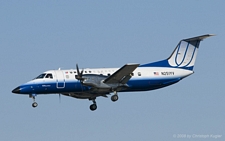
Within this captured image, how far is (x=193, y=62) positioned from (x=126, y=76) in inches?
290

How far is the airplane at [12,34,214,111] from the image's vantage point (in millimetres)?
34719

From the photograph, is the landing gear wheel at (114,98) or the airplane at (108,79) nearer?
the airplane at (108,79)

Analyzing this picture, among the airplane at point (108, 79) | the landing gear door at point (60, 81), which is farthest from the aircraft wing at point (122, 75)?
the landing gear door at point (60, 81)

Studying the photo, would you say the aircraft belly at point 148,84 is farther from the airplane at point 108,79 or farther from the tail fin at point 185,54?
the tail fin at point 185,54

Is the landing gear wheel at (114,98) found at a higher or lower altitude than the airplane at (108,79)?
lower

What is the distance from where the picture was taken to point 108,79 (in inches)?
1378

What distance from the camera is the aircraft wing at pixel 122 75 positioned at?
112 ft

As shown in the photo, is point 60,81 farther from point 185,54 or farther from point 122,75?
point 185,54

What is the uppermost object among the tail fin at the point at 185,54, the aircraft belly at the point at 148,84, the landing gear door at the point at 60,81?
the tail fin at the point at 185,54

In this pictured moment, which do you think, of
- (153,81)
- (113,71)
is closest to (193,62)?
(153,81)

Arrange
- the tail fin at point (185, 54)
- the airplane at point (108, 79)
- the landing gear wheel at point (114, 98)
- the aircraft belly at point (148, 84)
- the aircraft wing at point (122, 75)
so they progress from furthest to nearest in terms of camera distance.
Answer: the tail fin at point (185, 54) < the aircraft belly at point (148, 84) < the landing gear wheel at point (114, 98) < the airplane at point (108, 79) < the aircraft wing at point (122, 75)

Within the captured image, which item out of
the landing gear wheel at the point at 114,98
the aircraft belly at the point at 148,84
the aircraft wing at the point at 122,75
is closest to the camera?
the aircraft wing at the point at 122,75

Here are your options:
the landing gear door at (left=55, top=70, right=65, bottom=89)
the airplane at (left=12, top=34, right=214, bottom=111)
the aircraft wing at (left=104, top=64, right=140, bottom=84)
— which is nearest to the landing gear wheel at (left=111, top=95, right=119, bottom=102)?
the airplane at (left=12, top=34, right=214, bottom=111)

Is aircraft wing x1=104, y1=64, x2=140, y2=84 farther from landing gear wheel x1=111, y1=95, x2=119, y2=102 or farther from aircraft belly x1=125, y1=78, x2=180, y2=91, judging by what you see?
aircraft belly x1=125, y1=78, x2=180, y2=91
